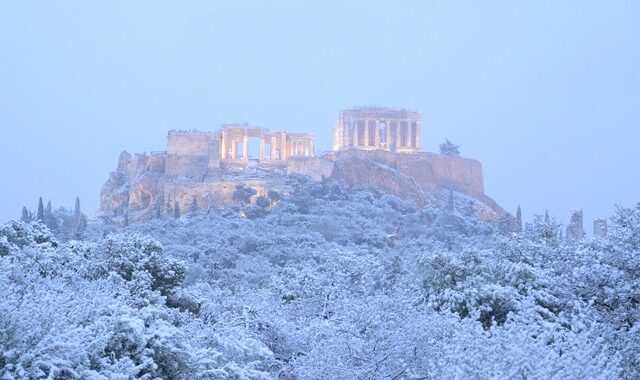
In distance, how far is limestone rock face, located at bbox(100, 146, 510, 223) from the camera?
91250 millimetres

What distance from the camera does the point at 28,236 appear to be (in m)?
30.0

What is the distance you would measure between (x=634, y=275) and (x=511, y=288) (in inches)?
236

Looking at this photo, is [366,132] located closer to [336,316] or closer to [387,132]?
[387,132]

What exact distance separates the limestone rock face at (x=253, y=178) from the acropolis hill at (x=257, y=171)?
0.09 m

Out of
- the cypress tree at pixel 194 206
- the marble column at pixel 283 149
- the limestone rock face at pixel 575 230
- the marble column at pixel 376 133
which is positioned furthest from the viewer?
the marble column at pixel 376 133

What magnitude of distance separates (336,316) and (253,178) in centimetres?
7209

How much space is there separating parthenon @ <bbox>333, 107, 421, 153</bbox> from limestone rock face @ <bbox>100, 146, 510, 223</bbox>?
21.7 ft

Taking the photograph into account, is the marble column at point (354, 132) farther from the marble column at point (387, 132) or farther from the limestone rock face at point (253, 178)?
the limestone rock face at point (253, 178)

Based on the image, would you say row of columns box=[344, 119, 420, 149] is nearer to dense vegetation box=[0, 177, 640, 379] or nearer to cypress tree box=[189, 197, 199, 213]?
cypress tree box=[189, 197, 199, 213]

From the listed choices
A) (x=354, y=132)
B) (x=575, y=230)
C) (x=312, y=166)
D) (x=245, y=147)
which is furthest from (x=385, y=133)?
(x=575, y=230)

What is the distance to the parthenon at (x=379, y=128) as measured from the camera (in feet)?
361

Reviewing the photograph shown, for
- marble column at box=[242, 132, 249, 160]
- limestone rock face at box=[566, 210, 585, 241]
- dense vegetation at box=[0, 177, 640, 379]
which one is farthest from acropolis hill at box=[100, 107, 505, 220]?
dense vegetation at box=[0, 177, 640, 379]

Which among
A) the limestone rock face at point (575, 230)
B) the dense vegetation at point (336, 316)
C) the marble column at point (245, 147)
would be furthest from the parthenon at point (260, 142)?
the dense vegetation at point (336, 316)

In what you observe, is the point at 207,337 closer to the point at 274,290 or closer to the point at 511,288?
the point at 511,288
